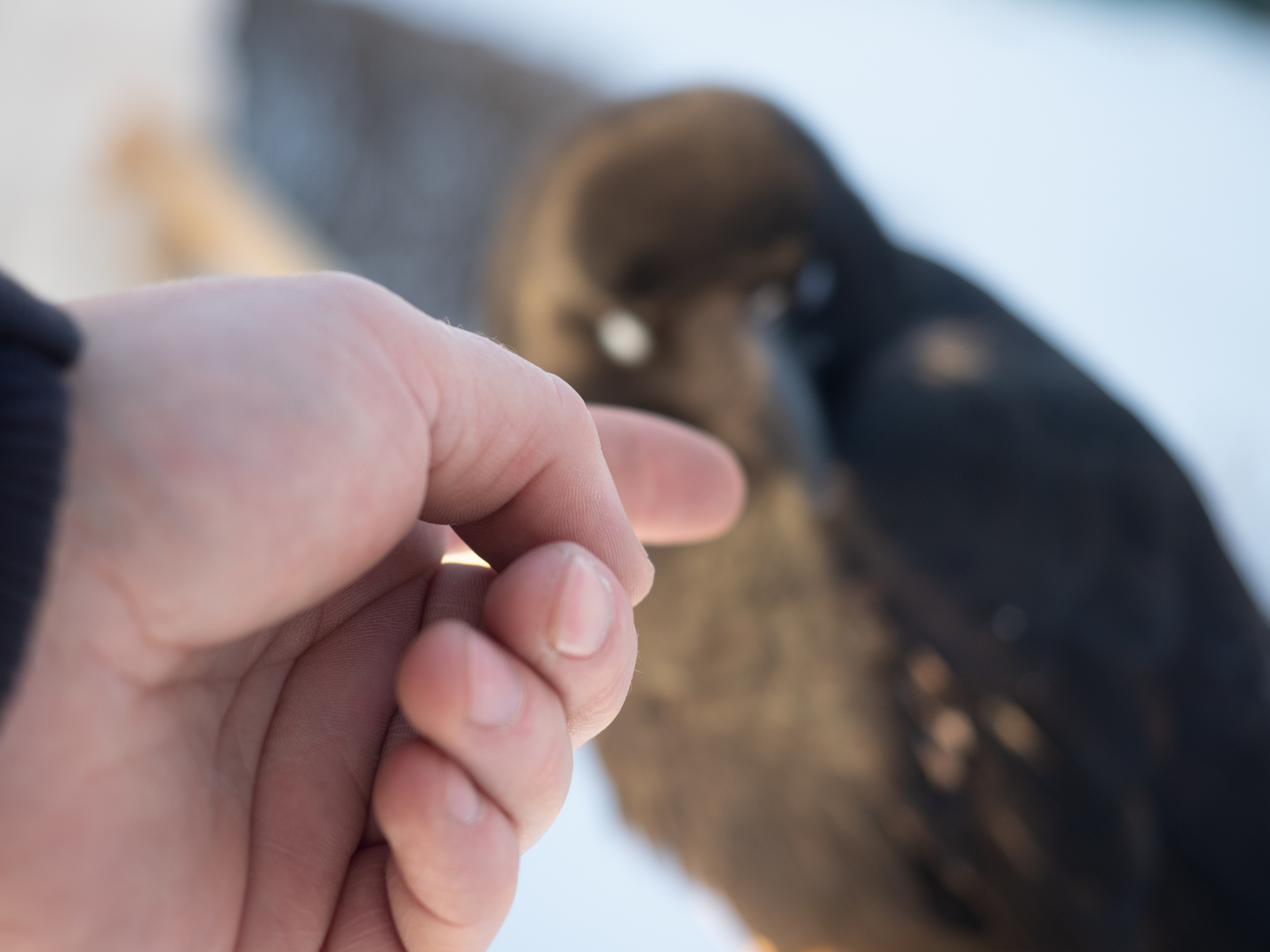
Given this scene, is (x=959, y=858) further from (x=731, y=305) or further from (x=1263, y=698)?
(x=731, y=305)

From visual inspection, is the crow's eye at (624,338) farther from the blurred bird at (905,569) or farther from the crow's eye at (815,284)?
the crow's eye at (815,284)

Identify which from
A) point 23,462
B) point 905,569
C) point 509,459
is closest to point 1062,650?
point 905,569

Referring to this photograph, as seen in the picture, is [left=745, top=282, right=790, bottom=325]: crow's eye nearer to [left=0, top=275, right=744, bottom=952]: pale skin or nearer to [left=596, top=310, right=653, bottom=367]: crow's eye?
[left=596, top=310, right=653, bottom=367]: crow's eye

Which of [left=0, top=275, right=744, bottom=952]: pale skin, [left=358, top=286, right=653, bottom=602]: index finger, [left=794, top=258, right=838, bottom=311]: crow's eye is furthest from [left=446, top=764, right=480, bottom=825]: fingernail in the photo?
[left=794, top=258, right=838, bottom=311]: crow's eye

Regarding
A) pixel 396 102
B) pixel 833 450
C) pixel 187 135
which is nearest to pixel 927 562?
pixel 833 450

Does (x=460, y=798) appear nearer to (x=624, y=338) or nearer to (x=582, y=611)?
(x=582, y=611)

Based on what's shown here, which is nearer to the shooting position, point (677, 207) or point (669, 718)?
point (677, 207)

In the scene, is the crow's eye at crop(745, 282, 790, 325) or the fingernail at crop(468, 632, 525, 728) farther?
the crow's eye at crop(745, 282, 790, 325)
